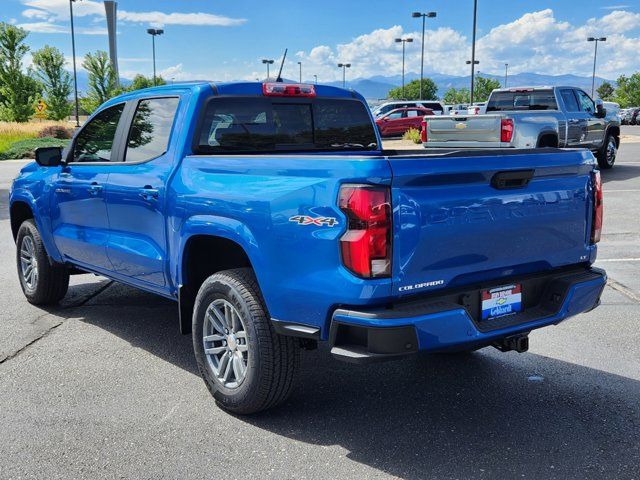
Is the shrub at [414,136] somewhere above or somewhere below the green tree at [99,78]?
below

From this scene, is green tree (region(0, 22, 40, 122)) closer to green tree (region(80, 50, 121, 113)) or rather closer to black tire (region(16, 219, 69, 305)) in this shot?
green tree (region(80, 50, 121, 113))

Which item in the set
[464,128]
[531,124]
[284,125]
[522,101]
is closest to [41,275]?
[284,125]

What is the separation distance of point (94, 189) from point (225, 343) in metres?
1.88

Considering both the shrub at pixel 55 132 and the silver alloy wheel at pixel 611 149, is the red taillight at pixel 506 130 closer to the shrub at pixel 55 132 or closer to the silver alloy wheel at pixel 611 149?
the silver alloy wheel at pixel 611 149

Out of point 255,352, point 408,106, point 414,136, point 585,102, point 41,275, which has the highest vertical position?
point 408,106

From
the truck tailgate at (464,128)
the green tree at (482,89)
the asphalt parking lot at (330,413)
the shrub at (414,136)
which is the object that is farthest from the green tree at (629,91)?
the asphalt parking lot at (330,413)

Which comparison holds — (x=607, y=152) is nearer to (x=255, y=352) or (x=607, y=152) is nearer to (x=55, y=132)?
(x=255, y=352)

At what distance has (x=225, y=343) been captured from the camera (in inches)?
162

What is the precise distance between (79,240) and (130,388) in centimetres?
158

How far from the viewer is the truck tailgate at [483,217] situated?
128 inches

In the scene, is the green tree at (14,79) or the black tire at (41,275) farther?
the green tree at (14,79)

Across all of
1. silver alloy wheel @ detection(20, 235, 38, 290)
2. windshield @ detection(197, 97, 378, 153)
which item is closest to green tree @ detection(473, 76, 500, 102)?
silver alloy wheel @ detection(20, 235, 38, 290)

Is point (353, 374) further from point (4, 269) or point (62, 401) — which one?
point (4, 269)

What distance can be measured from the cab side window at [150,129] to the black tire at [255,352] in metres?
1.18
